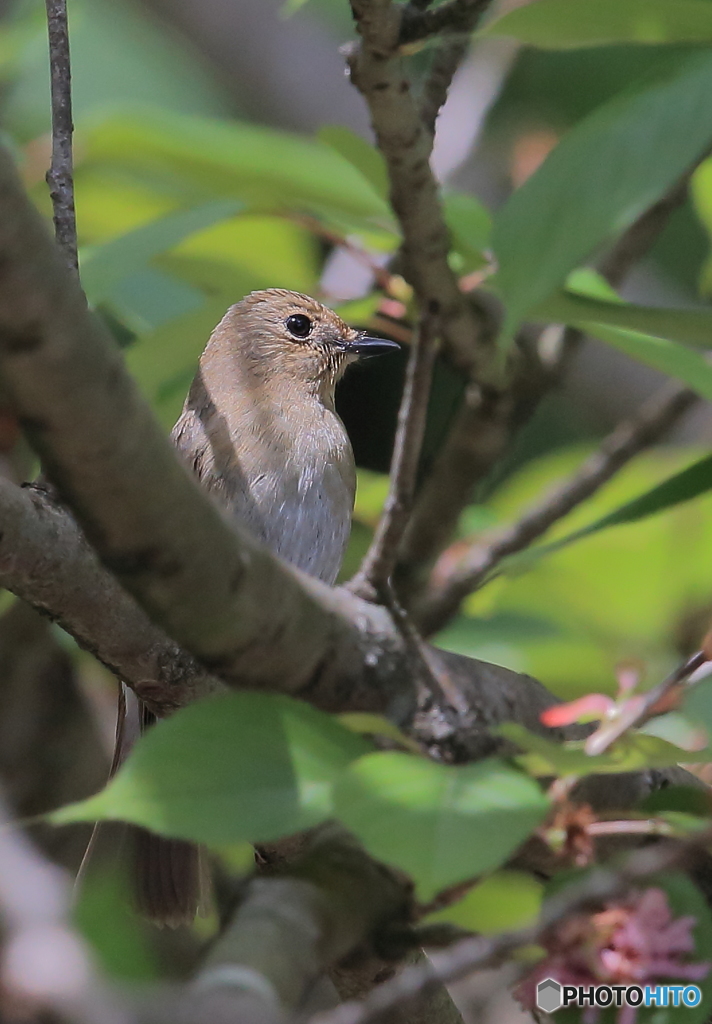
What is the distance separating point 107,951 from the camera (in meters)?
3.61

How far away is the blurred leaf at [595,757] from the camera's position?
1.54 meters

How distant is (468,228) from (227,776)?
5.89 ft

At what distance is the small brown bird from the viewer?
354cm

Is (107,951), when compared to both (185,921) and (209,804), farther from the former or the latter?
(209,804)

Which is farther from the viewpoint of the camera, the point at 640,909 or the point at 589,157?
the point at 589,157

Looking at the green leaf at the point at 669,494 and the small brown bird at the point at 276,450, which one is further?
the small brown bird at the point at 276,450

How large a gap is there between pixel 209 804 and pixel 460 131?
Result: 368 cm

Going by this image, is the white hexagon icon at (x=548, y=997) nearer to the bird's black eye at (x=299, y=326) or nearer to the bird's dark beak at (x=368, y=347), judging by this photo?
the bird's dark beak at (x=368, y=347)

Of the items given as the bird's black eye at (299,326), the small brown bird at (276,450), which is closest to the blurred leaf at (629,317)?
the small brown bird at (276,450)

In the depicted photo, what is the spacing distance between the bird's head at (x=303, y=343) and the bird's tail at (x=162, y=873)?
4.66 feet

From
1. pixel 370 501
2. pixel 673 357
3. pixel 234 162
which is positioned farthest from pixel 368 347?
pixel 673 357

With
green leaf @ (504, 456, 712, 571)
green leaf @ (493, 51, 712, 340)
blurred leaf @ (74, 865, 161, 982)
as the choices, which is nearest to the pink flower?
green leaf @ (493, 51, 712, 340)

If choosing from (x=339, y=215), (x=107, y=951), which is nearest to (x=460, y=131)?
(x=339, y=215)

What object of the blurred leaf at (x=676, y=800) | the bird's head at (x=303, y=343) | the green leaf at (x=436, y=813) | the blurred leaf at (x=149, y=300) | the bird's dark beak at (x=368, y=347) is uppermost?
the green leaf at (x=436, y=813)
